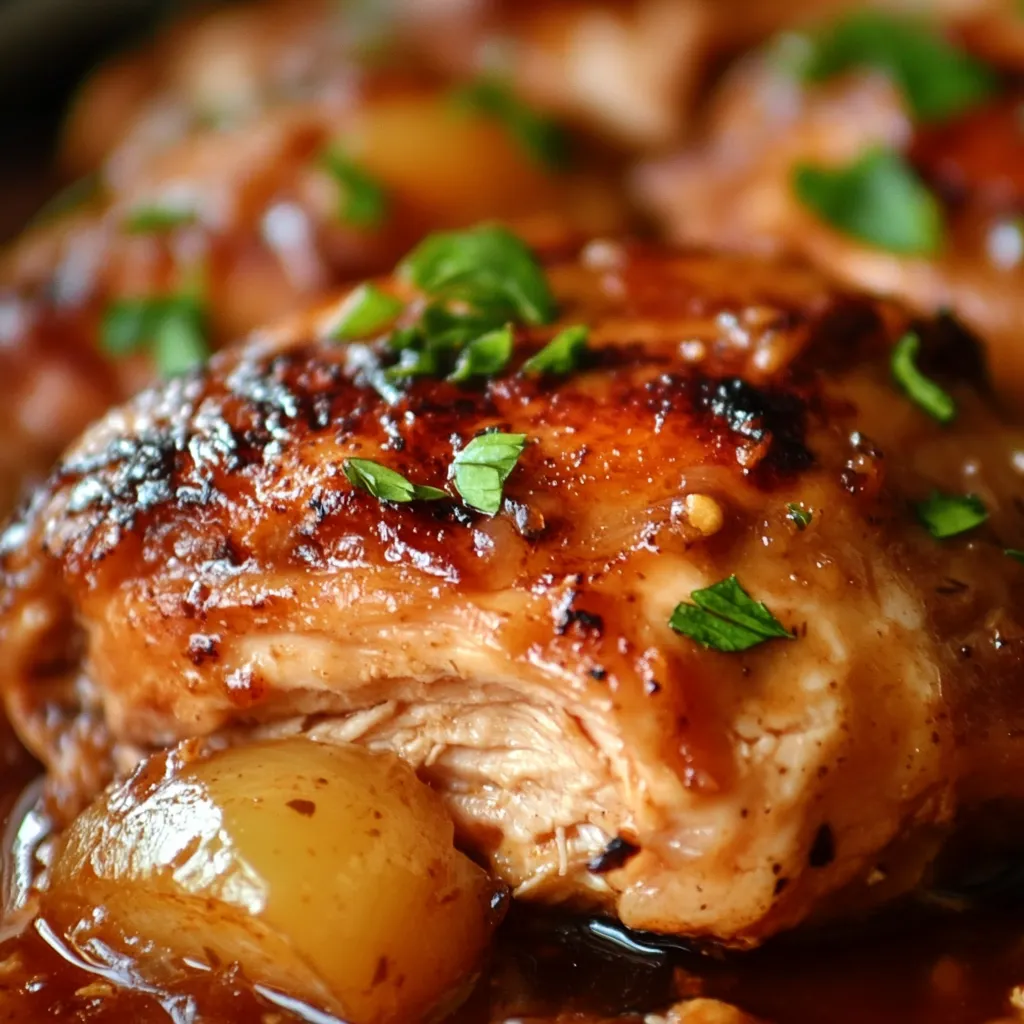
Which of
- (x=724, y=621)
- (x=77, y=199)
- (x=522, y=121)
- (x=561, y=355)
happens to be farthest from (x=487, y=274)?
(x=77, y=199)

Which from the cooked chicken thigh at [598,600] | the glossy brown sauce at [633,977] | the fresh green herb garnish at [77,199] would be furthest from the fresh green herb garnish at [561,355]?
the fresh green herb garnish at [77,199]

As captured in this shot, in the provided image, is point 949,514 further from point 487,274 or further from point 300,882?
point 300,882

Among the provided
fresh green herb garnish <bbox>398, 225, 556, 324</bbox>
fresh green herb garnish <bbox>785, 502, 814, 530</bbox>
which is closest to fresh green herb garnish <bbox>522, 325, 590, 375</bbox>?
fresh green herb garnish <bbox>398, 225, 556, 324</bbox>

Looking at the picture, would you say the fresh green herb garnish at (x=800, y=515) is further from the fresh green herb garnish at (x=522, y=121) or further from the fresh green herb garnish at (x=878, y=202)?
the fresh green herb garnish at (x=522, y=121)

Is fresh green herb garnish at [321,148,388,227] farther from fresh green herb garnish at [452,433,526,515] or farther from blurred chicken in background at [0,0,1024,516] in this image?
fresh green herb garnish at [452,433,526,515]

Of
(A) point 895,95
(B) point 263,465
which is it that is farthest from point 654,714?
(A) point 895,95

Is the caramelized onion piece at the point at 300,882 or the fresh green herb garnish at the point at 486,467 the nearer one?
the caramelized onion piece at the point at 300,882

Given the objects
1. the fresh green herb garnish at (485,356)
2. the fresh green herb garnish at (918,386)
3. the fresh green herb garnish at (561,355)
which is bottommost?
the fresh green herb garnish at (918,386)
